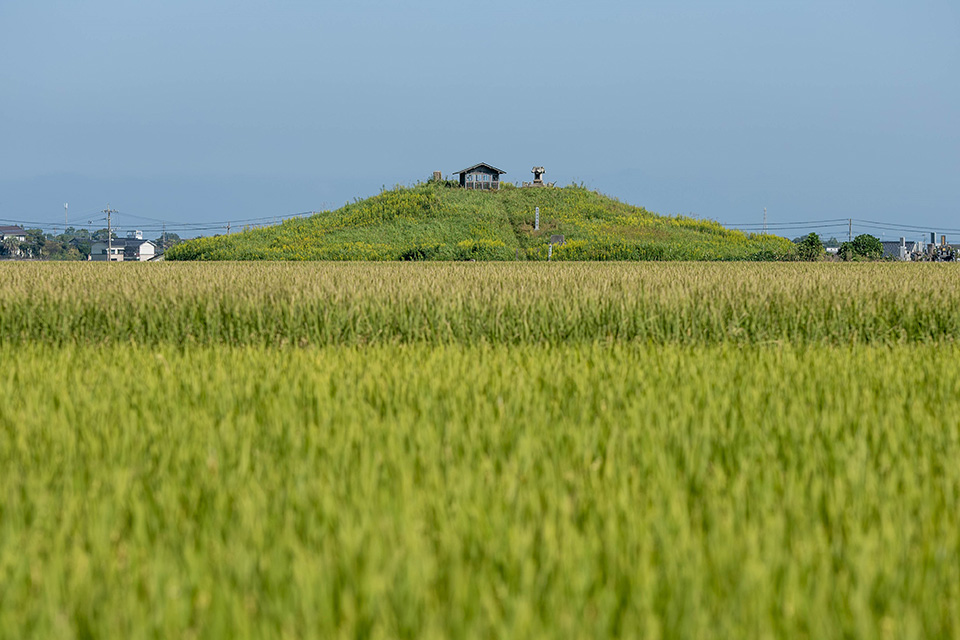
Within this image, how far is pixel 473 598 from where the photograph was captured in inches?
68.3

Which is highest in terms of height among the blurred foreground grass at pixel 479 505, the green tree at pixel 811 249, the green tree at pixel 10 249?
the green tree at pixel 10 249

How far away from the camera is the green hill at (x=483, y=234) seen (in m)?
37.8

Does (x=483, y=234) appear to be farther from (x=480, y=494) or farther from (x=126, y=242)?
(x=126, y=242)

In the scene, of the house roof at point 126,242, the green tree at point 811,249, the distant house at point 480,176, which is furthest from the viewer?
the house roof at point 126,242

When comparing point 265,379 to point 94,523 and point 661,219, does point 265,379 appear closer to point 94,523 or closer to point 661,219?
point 94,523

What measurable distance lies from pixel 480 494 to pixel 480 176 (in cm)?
5706

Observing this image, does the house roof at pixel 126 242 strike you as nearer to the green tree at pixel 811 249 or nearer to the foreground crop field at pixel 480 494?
the green tree at pixel 811 249

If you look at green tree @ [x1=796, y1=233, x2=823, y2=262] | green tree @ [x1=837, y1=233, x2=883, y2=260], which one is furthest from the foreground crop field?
green tree @ [x1=837, y1=233, x2=883, y2=260]

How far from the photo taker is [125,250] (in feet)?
477

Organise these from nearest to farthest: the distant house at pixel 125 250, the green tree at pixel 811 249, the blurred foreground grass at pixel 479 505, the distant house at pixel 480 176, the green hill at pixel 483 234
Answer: the blurred foreground grass at pixel 479 505 < the green tree at pixel 811 249 < the green hill at pixel 483 234 < the distant house at pixel 480 176 < the distant house at pixel 125 250

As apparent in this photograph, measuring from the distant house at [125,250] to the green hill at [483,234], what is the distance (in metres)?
73.2

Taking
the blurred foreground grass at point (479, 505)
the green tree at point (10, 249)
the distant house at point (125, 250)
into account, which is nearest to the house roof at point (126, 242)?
the distant house at point (125, 250)

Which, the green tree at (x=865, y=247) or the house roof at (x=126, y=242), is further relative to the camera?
the house roof at (x=126, y=242)

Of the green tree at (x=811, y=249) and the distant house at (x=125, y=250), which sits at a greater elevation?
the distant house at (x=125, y=250)
